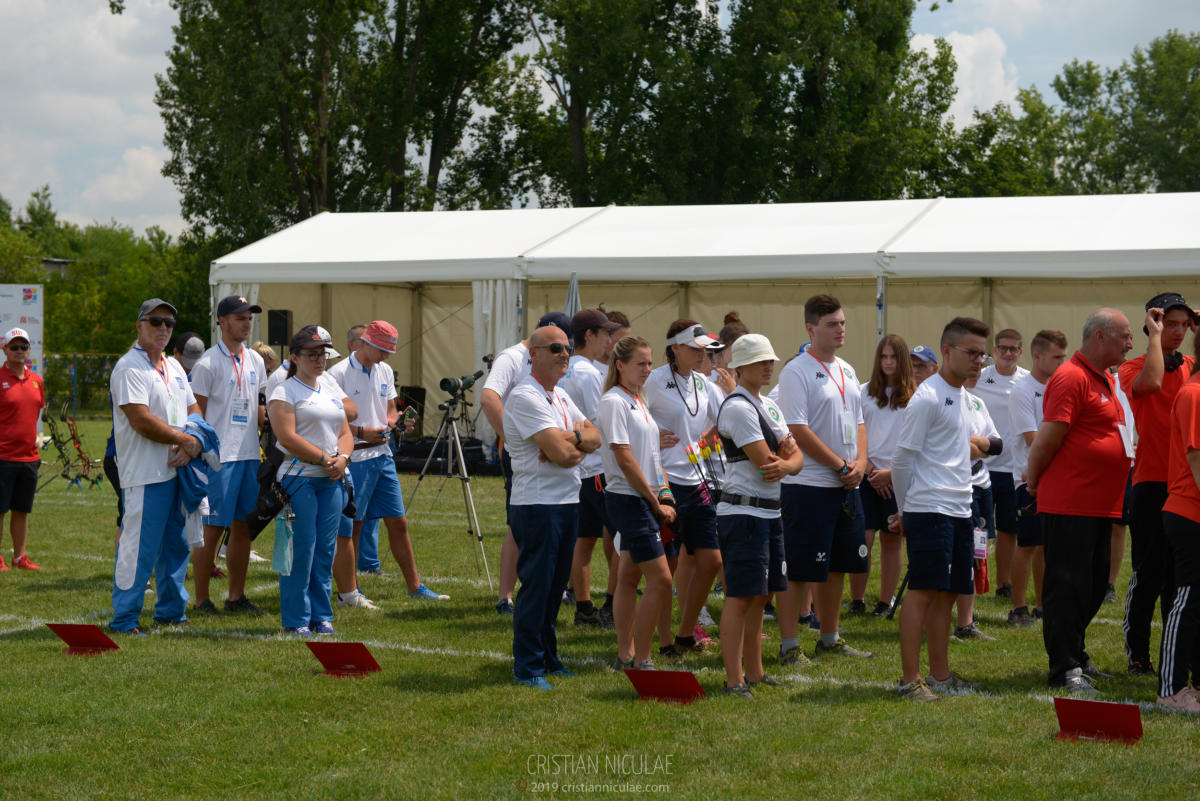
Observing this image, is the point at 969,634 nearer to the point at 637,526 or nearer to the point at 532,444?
the point at 637,526

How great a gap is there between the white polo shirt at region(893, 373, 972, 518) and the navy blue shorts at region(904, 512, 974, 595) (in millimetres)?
47

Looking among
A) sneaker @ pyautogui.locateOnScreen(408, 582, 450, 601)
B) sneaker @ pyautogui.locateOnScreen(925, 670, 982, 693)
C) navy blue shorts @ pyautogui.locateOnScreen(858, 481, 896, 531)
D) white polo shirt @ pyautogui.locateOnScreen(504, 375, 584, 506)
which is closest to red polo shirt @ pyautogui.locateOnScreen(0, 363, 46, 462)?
sneaker @ pyautogui.locateOnScreen(408, 582, 450, 601)

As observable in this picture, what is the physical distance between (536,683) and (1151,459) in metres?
3.36

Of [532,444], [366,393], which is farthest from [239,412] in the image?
[532,444]

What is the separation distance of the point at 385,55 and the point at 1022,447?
Answer: 29.9 m

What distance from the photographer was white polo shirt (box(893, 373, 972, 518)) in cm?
576

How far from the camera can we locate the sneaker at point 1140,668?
6453 mm

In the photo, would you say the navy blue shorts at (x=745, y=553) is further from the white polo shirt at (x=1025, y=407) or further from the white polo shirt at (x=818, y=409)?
the white polo shirt at (x=1025, y=407)

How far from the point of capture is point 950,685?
19.7 feet

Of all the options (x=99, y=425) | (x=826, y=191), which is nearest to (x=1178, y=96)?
(x=826, y=191)

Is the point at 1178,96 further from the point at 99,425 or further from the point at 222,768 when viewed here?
the point at 222,768

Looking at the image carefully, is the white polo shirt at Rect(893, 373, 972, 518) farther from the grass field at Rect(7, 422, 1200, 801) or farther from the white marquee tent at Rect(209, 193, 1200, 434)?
the white marquee tent at Rect(209, 193, 1200, 434)

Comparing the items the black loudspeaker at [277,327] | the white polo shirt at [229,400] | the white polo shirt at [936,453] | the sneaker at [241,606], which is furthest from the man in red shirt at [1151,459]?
the black loudspeaker at [277,327]

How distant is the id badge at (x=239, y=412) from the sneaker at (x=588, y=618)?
8.51 feet
